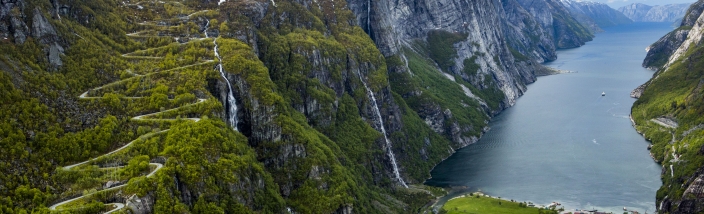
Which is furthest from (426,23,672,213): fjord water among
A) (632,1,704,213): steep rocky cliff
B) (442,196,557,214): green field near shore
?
(442,196,557,214): green field near shore

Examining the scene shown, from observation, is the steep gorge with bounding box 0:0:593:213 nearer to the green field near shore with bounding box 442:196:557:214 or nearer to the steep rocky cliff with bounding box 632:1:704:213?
the green field near shore with bounding box 442:196:557:214

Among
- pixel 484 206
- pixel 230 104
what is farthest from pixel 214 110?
pixel 484 206

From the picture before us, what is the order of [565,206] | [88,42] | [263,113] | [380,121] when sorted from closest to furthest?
[88,42] → [263,113] → [565,206] → [380,121]

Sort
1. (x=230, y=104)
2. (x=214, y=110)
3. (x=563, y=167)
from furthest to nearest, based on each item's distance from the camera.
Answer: (x=563, y=167), (x=230, y=104), (x=214, y=110)

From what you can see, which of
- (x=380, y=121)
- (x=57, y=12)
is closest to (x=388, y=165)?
(x=380, y=121)

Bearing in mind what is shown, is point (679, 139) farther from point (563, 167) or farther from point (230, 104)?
point (230, 104)

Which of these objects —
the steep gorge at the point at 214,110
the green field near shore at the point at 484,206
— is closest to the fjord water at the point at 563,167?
the green field near shore at the point at 484,206

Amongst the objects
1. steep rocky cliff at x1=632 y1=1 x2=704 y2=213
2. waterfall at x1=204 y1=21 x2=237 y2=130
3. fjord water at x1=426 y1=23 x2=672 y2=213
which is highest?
waterfall at x1=204 y1=21 x2=237 y2=130

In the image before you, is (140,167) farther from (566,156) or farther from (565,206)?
(566,156)
